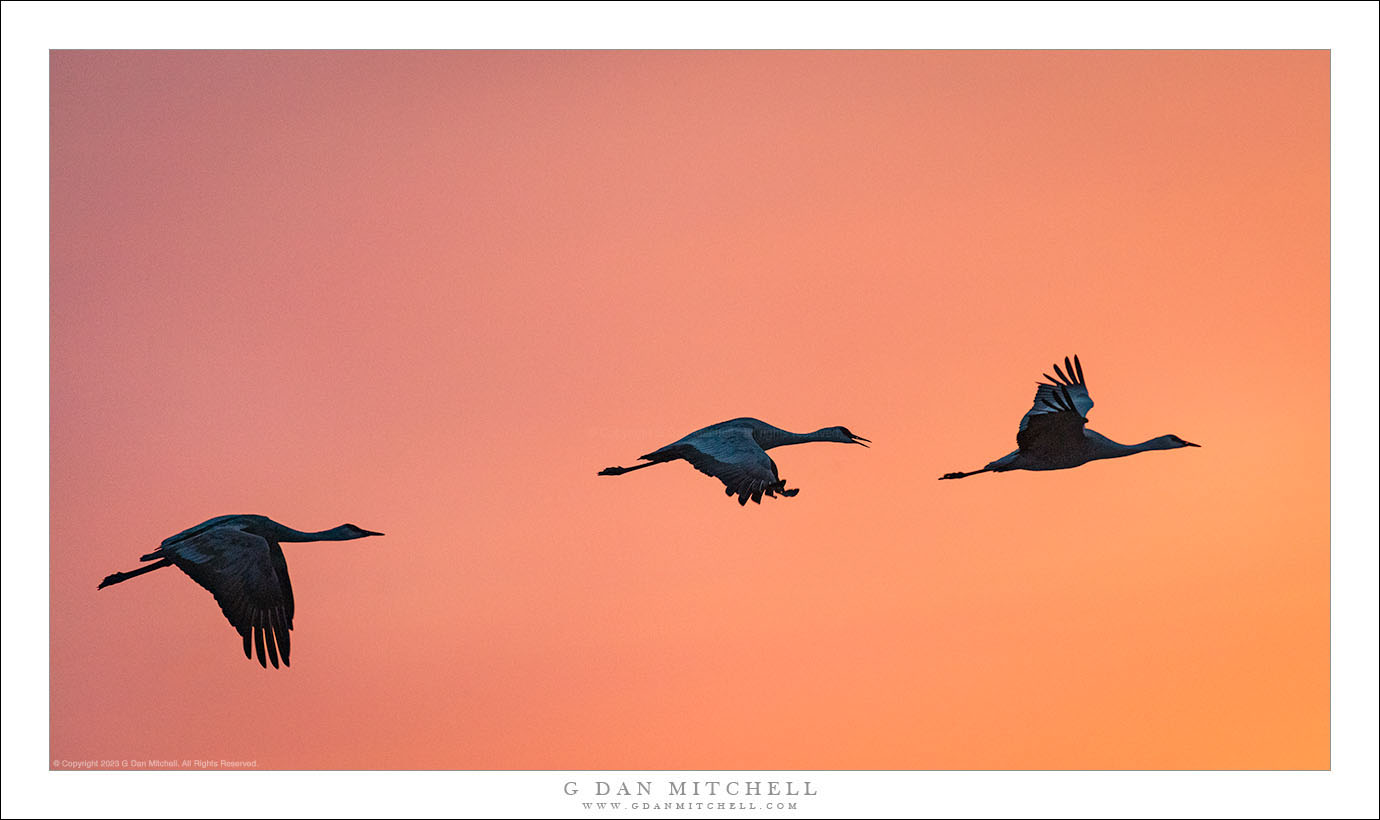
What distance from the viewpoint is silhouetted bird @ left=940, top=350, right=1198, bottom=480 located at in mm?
8031

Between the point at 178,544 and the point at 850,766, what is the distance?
12.5 ft

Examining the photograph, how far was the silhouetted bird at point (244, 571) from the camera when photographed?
7.67 m

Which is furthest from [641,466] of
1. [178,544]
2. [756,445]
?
[178,544]

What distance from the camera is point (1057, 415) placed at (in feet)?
26.2

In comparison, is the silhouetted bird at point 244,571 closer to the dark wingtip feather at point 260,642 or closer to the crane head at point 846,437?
the dark wingtip feather at point 260,642

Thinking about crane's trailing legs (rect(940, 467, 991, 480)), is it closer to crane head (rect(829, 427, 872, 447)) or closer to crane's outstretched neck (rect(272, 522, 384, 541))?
crane head (rect(829, 427, 872, 447))

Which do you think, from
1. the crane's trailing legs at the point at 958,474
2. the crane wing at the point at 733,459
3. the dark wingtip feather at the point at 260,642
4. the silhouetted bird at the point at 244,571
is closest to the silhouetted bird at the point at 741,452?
the crane wing at the point at 733,459

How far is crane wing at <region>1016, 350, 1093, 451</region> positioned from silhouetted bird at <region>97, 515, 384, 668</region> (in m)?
4.05

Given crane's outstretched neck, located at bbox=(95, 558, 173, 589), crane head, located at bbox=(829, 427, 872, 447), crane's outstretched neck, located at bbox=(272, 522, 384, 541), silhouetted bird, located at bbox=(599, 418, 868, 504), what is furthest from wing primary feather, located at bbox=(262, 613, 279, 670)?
crane head, located at bbox=(829, 427, 872, 447)

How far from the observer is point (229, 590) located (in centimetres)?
771

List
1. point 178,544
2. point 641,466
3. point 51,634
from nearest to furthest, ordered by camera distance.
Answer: point 178,544 < point 51,634 < point 641,466

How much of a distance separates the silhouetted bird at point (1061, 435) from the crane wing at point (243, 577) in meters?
3.92

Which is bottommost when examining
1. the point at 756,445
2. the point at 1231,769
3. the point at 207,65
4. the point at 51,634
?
the point at 1231,769

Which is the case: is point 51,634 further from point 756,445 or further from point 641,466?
point 756,445
